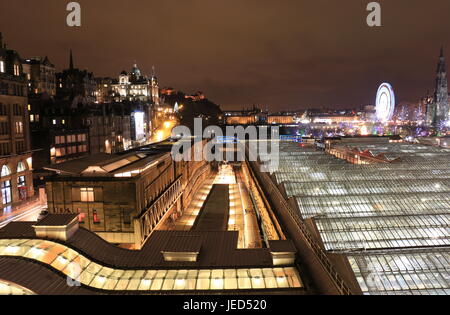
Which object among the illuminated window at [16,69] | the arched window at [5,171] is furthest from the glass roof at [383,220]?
the illuminated window at [16,69]

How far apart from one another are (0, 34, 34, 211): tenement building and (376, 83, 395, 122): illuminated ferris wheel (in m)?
83.0

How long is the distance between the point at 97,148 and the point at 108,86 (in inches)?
3044

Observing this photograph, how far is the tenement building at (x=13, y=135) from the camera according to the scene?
43.6 metres

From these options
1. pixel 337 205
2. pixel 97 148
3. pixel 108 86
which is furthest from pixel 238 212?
pixel 108 86

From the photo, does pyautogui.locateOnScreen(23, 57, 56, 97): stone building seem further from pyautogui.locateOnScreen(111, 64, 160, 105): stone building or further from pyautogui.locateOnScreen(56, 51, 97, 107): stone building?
pyautogui.locateOnScreen(111, 64, 160, 105): stone building

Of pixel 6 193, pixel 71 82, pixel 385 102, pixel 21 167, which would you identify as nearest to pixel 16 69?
pixel 21 167

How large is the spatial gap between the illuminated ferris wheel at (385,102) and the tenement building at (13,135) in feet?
272

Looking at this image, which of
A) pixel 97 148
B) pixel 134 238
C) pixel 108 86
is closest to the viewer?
pixel 134 238

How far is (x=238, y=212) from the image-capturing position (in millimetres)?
42906

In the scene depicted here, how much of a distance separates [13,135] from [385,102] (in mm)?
85929
